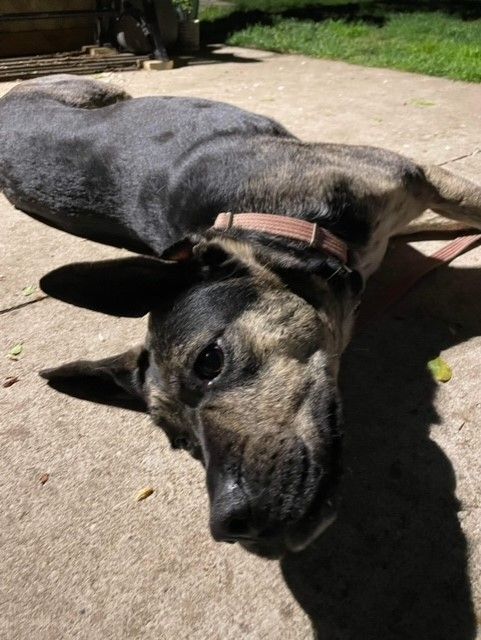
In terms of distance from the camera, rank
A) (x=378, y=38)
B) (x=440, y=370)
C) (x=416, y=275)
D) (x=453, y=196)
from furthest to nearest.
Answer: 1. (x=378, y=38)
2. (x=416, y=275)
3. (x=453, y=196)
4. (x=440, y=370)

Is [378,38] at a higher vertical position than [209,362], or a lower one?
lower

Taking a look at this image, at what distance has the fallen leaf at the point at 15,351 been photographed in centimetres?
393

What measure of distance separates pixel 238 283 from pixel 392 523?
1.15 metres

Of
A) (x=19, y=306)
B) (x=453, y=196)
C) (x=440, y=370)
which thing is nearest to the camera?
(x=440, y=370)

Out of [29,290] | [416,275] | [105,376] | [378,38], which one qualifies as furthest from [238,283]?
[378,38]

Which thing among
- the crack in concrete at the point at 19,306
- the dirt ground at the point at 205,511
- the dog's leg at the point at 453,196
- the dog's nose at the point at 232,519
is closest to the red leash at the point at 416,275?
the dirt ground at the point at 205,511

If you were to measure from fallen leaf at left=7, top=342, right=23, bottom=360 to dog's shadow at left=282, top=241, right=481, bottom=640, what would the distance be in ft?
6.40

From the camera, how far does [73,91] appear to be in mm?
5957

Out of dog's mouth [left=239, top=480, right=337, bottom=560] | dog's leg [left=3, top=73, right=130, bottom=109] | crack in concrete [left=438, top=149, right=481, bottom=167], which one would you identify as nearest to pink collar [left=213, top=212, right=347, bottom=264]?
dog's mouth [left=239, top=480, right=337, bottom=560]

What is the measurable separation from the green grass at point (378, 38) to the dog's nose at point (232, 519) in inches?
278

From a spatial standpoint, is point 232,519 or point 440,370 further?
point 440,370

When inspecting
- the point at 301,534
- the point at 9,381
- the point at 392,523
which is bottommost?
the point at 9,381

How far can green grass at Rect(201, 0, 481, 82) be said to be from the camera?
8.81m

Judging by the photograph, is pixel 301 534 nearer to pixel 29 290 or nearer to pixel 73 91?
pixel 29 290
